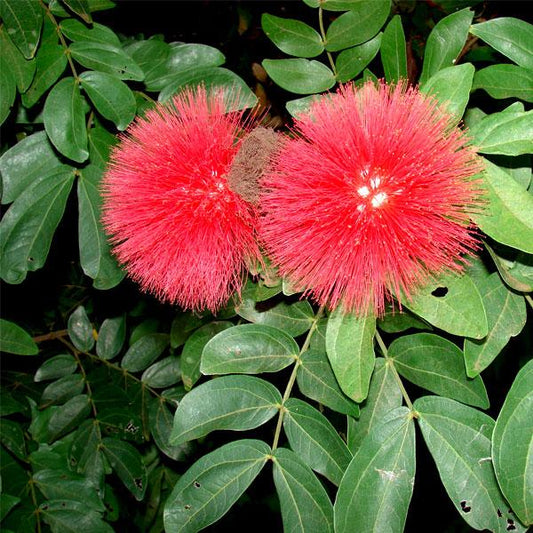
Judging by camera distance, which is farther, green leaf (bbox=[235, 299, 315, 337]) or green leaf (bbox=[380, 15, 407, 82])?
green leaf (bbox=[235, 299, 315, 337])

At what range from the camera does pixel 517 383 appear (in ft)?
3.58

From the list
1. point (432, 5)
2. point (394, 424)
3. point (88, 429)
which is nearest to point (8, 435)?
point (88, 429)

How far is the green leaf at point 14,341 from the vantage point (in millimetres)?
1711

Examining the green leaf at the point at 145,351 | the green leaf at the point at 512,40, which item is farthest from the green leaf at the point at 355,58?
the green leaf at the point at 145,351

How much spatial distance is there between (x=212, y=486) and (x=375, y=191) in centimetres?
70

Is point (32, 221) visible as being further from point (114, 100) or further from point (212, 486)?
point (212, 486)

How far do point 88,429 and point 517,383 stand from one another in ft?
4.56

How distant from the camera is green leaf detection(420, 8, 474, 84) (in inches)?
48.9

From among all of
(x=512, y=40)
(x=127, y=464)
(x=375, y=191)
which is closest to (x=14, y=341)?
(x=127, y=464)

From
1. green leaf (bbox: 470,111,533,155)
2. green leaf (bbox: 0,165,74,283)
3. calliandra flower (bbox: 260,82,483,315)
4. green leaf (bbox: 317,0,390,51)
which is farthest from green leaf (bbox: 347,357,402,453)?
green leaf (bbox: 0,165,74,283)

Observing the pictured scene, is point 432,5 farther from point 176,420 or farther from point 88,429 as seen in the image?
point 88,429

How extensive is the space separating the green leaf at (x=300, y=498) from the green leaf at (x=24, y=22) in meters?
1.11

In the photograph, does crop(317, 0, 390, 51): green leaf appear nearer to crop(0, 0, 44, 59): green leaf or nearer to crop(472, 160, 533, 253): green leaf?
crop(472, 160, 533, 253): green leaf

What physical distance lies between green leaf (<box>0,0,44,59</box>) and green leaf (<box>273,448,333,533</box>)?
111 centimetres
